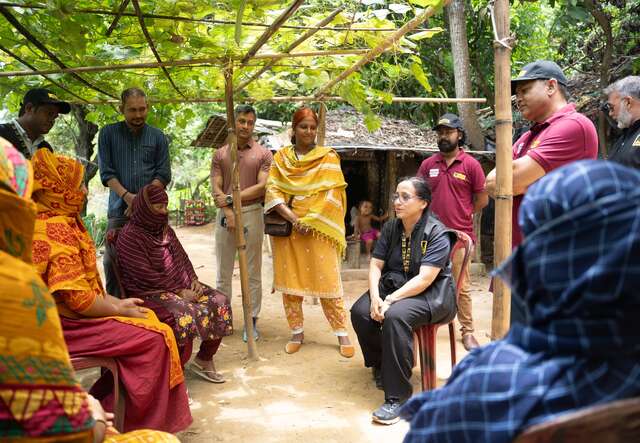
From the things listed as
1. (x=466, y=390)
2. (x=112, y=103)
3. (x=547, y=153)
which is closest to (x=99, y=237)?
(x=112, y=103)

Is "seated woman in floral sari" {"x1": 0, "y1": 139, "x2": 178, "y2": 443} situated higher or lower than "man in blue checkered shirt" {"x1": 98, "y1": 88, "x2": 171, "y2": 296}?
lower

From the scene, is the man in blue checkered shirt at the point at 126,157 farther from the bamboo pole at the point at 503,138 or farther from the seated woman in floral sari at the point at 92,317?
the bamboo pole at the point at 503,138

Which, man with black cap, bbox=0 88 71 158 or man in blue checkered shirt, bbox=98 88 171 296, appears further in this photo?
man in blue checkered shirt, bbox=98 88 171 296

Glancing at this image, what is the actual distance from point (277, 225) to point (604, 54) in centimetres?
626

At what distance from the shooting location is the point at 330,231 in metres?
4.96

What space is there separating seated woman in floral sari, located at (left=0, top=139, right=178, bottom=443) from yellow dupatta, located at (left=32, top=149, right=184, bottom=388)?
1539 mm

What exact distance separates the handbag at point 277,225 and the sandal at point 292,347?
1035 millimetres

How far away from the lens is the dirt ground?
11.4 feet

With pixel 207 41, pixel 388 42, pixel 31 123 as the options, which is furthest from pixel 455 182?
pixel 31 123

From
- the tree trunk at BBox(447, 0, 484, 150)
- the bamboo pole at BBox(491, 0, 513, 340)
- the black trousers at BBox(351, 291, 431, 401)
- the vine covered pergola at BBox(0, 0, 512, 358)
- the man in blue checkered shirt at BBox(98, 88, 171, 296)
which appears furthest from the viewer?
A: the tree trunk at BBox(447, 0, 484, 150)

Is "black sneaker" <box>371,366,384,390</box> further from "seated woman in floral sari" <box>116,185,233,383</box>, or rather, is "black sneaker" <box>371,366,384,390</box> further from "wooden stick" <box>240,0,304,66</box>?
"wooden stick" <box>240,0,304,66</box>

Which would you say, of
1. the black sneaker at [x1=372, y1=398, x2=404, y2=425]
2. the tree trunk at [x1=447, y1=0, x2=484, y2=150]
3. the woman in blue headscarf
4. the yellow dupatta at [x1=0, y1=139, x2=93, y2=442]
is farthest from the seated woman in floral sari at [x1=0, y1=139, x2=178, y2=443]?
the tree trunk at [x1=447, y1=0, x2=484, y2=150]

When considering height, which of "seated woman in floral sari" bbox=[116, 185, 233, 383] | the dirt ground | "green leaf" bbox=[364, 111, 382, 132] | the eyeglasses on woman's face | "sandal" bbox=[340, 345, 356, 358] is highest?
"green leaf" bbox=[364, 111, 382, 132]

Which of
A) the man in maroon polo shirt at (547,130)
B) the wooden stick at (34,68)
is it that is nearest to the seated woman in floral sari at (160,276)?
the wooden stick at (34,68)
